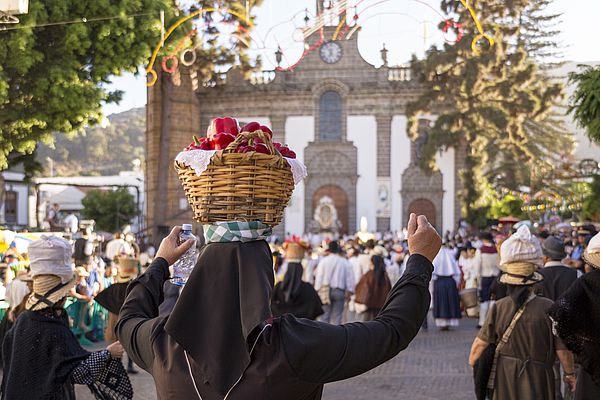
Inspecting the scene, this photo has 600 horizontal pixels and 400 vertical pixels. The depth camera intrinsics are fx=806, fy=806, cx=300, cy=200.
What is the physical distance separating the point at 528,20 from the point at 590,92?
44663mm

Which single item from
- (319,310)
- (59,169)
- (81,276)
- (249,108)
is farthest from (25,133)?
(59,169)

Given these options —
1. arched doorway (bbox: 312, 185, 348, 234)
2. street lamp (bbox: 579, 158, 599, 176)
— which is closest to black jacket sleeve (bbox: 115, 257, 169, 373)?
street lamp (bbox: 579, 158, 599, 176)

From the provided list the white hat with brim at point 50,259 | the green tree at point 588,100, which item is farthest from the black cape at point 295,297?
the white hat with brim at point 50,259

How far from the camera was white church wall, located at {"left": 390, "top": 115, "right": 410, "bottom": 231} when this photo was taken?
42.6 meters

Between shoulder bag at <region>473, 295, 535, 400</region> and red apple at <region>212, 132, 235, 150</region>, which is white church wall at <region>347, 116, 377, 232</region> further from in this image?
red apple at <region>212, 132, 235, 150</region>

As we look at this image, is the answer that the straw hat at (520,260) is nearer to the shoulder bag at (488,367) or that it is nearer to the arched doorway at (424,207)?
the shoulder bag at (488,367)

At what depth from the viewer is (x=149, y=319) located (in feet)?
9.14

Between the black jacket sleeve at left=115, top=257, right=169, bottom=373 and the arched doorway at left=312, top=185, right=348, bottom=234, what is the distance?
40.5 meters

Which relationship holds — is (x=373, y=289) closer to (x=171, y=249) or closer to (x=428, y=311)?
(x=428, y=311)

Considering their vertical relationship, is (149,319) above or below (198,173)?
below

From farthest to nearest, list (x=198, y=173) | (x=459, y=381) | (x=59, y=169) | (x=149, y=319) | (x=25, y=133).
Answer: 1. (x=59, y=169)
2. (x=25, y=133)
3. (x=459, y=381)
4. (x=149, y=319)
5. (x=198, y=173)

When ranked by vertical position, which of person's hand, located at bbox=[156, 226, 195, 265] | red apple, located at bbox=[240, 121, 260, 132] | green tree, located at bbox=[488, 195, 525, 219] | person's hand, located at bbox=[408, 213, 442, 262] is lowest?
person's hand, located at bbox=[156, 226, 195, 265]

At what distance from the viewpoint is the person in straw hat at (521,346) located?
17.5ft

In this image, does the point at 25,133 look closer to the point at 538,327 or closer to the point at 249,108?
the point at 538,327
